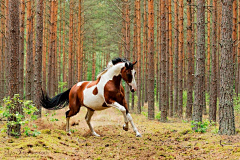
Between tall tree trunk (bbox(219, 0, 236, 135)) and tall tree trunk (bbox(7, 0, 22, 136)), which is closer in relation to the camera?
tall tree trunk (bbox(7, 0, 22, 136))

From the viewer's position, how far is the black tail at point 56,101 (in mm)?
9016

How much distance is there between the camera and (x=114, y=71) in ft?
25.2

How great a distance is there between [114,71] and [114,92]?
673mm

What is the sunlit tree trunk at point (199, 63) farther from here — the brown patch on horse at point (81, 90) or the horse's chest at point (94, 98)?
the brown patch on horse at point (81, 90)

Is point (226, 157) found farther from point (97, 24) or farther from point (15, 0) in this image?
point (97, 24)

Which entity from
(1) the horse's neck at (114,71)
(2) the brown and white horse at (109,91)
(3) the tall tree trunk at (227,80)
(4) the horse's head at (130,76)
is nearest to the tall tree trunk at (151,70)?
(2) the brown and white horse at (109,91)

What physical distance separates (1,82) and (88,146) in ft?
63.9

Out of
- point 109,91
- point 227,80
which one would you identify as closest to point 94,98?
point 109,91

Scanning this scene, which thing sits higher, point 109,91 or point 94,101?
point 109,91

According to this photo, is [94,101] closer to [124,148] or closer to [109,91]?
[109,91]

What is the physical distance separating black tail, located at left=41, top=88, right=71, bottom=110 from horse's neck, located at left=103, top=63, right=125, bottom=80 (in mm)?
2062

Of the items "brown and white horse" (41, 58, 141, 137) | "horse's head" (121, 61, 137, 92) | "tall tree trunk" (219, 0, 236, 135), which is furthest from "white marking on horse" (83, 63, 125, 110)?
"tall tree trunk" (219, 0, 236, 135)

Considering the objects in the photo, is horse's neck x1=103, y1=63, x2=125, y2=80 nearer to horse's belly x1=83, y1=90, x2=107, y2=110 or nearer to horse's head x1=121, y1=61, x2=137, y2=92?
horse's head x1=121, y1=61, x2=137, y2=92

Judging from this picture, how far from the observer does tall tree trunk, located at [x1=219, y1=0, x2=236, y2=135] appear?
20.9 feet
